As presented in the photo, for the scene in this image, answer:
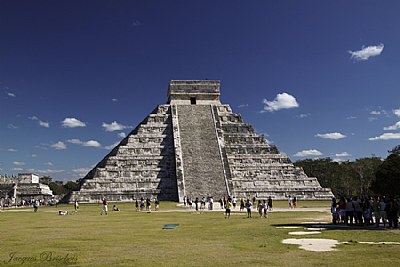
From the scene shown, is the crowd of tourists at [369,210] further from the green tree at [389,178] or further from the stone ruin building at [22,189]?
the stone ruin building at [22,189]

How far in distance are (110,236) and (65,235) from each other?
4.68 feet

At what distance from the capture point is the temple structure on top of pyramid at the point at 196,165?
31781 mm

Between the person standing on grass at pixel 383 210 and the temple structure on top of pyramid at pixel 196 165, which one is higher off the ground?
the temple structure on top of pyramid at pixel 196 165

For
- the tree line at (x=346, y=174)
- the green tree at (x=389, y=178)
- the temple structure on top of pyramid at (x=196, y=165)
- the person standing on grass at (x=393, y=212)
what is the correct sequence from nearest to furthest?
1. the person standing on grass at (x=393, y=212)
2. the temple structure on top of pyramid at (x=196, y=165)
3. the green tree at (x=389, y=178)
4. the tree line at (x=346, y=174)

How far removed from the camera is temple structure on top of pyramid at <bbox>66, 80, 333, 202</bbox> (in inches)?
1251

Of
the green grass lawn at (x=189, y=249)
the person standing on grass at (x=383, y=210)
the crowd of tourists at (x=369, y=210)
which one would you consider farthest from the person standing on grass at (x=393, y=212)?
the green grass lawn at (x=189, y=249)

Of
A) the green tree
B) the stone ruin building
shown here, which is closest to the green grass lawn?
the green tree

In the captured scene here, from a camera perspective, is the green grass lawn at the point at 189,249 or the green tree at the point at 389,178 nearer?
the green grass lawn at the point at 189,249

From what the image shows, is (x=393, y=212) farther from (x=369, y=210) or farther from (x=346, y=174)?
(x=346, y=174)

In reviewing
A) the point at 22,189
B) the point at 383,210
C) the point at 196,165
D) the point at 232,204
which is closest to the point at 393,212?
the point at 383,210

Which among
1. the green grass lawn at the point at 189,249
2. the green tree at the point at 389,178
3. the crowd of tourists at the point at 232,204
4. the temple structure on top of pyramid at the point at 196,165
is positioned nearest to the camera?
the green grass lawn at the point at 189,249

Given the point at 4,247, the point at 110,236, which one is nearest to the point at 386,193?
the point at 110,236

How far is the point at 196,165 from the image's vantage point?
110 ft

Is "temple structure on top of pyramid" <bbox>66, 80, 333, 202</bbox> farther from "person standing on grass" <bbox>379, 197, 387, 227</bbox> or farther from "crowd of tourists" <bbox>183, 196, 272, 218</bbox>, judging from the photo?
"person standing on grass" <bbox>379, 197, 387, 227</bbox>
